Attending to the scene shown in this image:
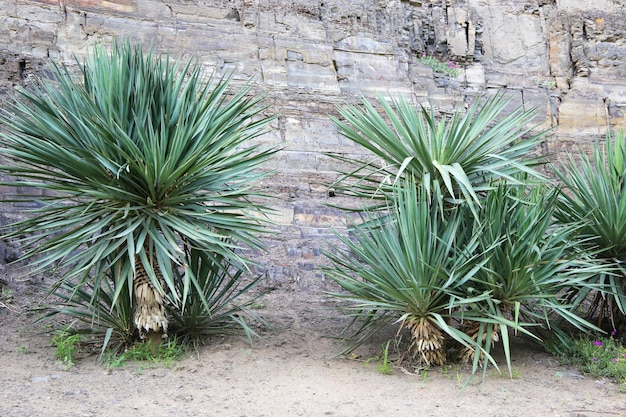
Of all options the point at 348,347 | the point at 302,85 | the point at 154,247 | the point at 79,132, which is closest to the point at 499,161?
the point at 348,347

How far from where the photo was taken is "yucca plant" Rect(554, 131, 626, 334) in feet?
21.3

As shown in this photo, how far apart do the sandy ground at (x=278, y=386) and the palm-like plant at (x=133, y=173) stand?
2.34ft

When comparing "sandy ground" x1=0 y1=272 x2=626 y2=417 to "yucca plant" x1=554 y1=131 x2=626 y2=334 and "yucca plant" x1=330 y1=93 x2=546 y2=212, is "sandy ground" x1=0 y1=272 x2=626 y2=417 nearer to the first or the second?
"yucca plant" x1=554 y1=131 x2=626 y2=334

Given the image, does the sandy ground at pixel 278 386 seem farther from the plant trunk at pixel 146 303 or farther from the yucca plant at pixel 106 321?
the plant trunk at pixel 146 303

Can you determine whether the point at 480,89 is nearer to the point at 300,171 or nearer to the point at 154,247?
the point at 300,171

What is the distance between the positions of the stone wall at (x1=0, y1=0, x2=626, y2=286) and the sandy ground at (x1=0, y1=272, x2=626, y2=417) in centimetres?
269

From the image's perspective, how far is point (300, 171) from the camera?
11094mm

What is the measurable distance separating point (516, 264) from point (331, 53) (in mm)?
8403

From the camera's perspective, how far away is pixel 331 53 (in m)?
13.1

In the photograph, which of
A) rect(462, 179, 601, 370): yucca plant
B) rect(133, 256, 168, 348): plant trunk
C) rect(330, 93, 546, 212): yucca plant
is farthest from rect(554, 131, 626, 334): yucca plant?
rect(133, 256, 168, 348): plant trunk

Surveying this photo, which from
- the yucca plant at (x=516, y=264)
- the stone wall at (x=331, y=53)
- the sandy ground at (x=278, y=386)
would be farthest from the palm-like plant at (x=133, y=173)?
the stone wall at (x=331, y=53)

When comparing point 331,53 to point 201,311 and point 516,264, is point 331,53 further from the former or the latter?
point 516,264

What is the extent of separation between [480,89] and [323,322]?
8.44 metres

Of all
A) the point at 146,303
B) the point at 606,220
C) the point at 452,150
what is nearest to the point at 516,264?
the point at 452,150
